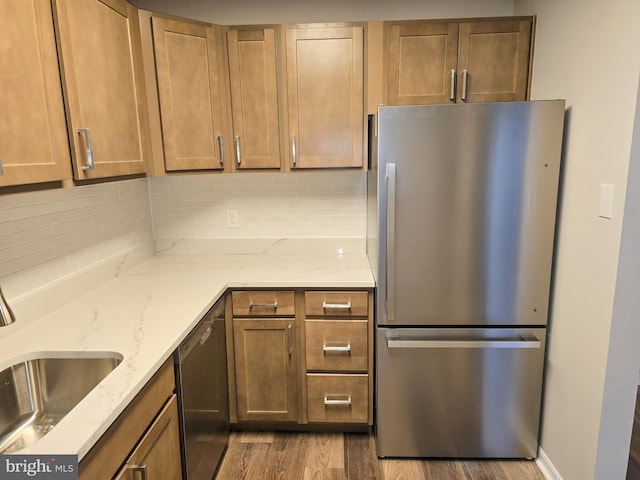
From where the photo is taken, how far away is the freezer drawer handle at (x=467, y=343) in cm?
188

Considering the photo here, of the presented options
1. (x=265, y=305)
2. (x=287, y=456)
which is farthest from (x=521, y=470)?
(x=265, y=305)

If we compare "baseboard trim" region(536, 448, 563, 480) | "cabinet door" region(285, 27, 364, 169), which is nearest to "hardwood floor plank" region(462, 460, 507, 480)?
"baseboard trim" region(536, 448, 563, 480)

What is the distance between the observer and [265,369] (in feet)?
6.97

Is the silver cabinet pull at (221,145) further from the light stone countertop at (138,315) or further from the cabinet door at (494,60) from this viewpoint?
the cabinet door at (494,60)

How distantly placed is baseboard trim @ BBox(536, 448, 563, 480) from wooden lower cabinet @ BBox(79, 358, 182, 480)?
1.60 m

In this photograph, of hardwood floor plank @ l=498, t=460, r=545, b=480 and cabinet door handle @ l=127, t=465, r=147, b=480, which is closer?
cabinet door handle @ l=127, t=465, r=147, b=480

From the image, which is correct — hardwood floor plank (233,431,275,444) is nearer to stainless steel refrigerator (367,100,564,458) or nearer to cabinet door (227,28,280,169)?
stainless steel refrigerator (367,100,564,458)

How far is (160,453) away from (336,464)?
1.00 m

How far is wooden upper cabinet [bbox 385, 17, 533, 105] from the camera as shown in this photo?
6.57 ft

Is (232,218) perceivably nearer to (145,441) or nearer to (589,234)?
(145,441)

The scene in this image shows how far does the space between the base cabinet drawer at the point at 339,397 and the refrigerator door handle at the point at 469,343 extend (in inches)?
12.4

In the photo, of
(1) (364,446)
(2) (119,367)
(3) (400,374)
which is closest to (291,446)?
(1) (364,446)

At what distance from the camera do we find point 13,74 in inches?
43.9

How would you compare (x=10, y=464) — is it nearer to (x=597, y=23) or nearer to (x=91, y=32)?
(x=91, y=32)
